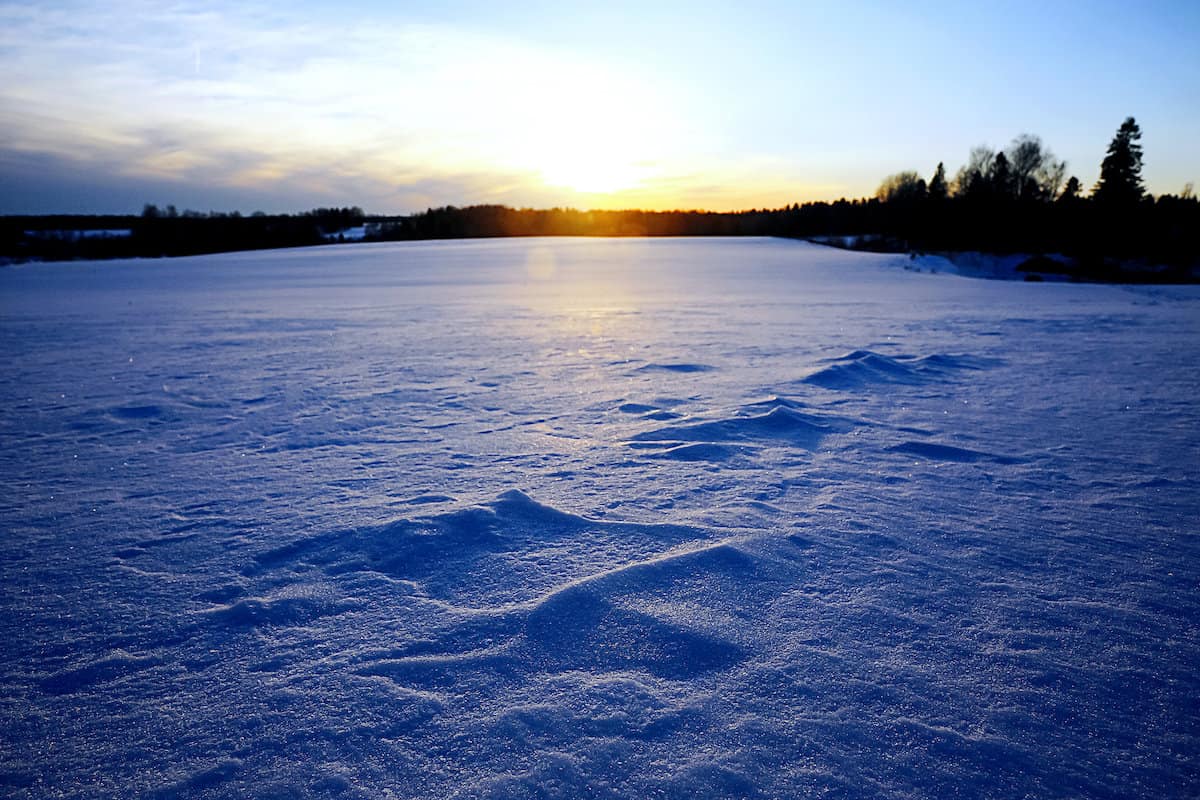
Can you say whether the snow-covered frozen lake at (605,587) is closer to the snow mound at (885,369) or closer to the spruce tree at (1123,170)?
the snow mound at (885,369)

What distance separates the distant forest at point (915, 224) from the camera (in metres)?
32.9

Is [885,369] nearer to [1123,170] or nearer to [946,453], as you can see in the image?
[946,453]

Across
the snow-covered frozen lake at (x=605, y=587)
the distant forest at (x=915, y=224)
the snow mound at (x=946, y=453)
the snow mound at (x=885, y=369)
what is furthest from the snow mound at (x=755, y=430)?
the distant forest at (x=915, y=224)

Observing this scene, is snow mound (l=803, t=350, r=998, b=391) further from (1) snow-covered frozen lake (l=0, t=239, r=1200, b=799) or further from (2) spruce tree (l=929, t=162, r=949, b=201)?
(2) spruce tree (l=929, t=162, r=949, b=201)

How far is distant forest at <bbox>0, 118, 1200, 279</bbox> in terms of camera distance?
32.9 metres

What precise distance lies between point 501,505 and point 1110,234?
4345 cm

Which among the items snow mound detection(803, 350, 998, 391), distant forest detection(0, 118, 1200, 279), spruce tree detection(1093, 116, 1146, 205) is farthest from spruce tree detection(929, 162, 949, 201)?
snow mound detection(803, 350, 998, 391)

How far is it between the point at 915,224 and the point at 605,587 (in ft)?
170

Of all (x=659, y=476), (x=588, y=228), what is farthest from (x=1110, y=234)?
(x=588, y=228)

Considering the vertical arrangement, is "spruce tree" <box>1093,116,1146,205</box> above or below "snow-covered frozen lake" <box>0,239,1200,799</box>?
above

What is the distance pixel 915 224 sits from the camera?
45.4 metres

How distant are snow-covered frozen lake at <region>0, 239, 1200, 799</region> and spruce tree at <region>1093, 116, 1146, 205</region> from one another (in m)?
37.5

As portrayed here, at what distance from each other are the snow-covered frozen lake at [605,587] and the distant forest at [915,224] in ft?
108

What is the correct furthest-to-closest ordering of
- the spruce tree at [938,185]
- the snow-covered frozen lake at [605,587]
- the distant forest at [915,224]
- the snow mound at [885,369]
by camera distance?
1. the spruce tree at [938,185]
2. the distant forest at [915,224]
3. the snow mound at [885,369]
4. the snow-covered frozen lake at [605,587]
